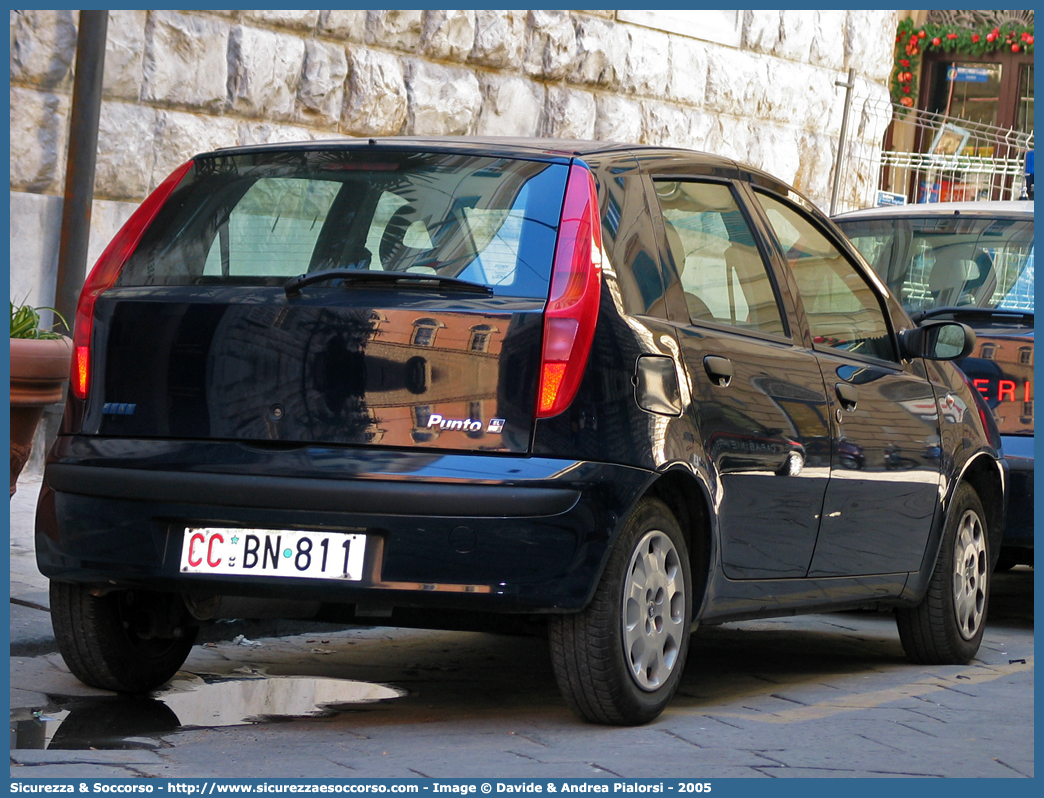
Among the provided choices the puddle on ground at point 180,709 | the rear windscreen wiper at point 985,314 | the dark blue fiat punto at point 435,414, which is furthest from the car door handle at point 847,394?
the puddle on ground at point 180,709

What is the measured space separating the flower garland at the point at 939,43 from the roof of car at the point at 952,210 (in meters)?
13.1

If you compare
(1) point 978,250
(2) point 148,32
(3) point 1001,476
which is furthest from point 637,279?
(2) point 148,32

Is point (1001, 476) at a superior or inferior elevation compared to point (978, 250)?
inferior

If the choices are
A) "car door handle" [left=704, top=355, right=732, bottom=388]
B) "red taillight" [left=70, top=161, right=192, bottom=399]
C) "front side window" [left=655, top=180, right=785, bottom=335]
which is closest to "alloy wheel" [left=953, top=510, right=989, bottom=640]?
"front side window" [left=655, top=180, right=785, bottom=335]

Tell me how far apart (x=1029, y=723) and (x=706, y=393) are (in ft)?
4.64

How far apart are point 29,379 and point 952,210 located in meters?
4.26

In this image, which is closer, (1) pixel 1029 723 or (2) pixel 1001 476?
(1) pixel 1029 723

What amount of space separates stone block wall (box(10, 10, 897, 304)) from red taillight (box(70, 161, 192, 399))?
187 inches

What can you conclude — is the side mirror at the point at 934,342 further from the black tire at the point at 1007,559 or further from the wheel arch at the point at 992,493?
the black tire at the point at 1007,559

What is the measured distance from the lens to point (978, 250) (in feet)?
25.6

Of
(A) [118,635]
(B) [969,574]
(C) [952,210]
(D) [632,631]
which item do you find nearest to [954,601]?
(B) [969,574]

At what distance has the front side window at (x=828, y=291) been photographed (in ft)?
18.5

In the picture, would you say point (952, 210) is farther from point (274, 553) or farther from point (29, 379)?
point (274, 553)
